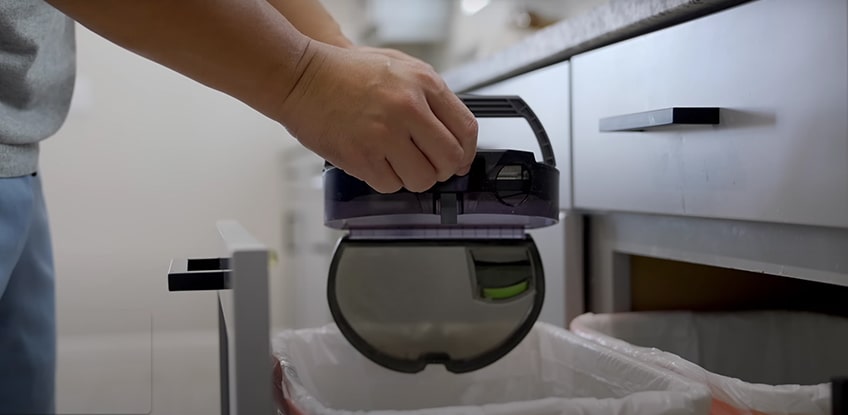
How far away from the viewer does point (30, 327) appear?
728 mm

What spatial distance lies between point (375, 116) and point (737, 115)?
31 centimetres

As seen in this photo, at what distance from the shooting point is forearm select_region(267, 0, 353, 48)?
72 centimetres

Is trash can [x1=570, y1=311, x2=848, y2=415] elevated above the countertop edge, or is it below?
below

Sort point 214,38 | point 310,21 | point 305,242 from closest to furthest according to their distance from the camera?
point 214,38, point 310,21, point 305,242

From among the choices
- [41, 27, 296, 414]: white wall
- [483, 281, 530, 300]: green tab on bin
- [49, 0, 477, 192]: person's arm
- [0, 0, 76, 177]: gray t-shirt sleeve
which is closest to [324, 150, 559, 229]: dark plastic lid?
[49, 0, 477, 192]: person's arm

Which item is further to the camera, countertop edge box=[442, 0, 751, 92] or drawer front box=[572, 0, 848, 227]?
countertop edge box=[442, 0, 751, 92]

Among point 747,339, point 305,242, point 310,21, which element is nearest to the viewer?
point 310,21

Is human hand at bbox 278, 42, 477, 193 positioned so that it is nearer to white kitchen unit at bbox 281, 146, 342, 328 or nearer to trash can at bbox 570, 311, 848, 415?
trash can at bbox 570, 311, 848, 415

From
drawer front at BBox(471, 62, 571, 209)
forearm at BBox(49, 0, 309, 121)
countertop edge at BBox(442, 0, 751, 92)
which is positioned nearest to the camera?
forearm at BBox(49, 0, 309, 121)

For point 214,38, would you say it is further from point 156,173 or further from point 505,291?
point 156,173

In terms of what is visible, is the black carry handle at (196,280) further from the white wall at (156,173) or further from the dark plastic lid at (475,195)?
the white wall at (156,173)

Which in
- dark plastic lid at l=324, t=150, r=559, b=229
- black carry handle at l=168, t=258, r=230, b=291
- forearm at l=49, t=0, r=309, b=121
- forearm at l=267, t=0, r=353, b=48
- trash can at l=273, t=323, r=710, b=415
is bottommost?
trash can at l=273, t=323, r=710, b=415

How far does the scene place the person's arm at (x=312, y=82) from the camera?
0.43 meters

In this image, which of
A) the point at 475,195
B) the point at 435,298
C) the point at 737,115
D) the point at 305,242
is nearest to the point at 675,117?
the point at 737,115
